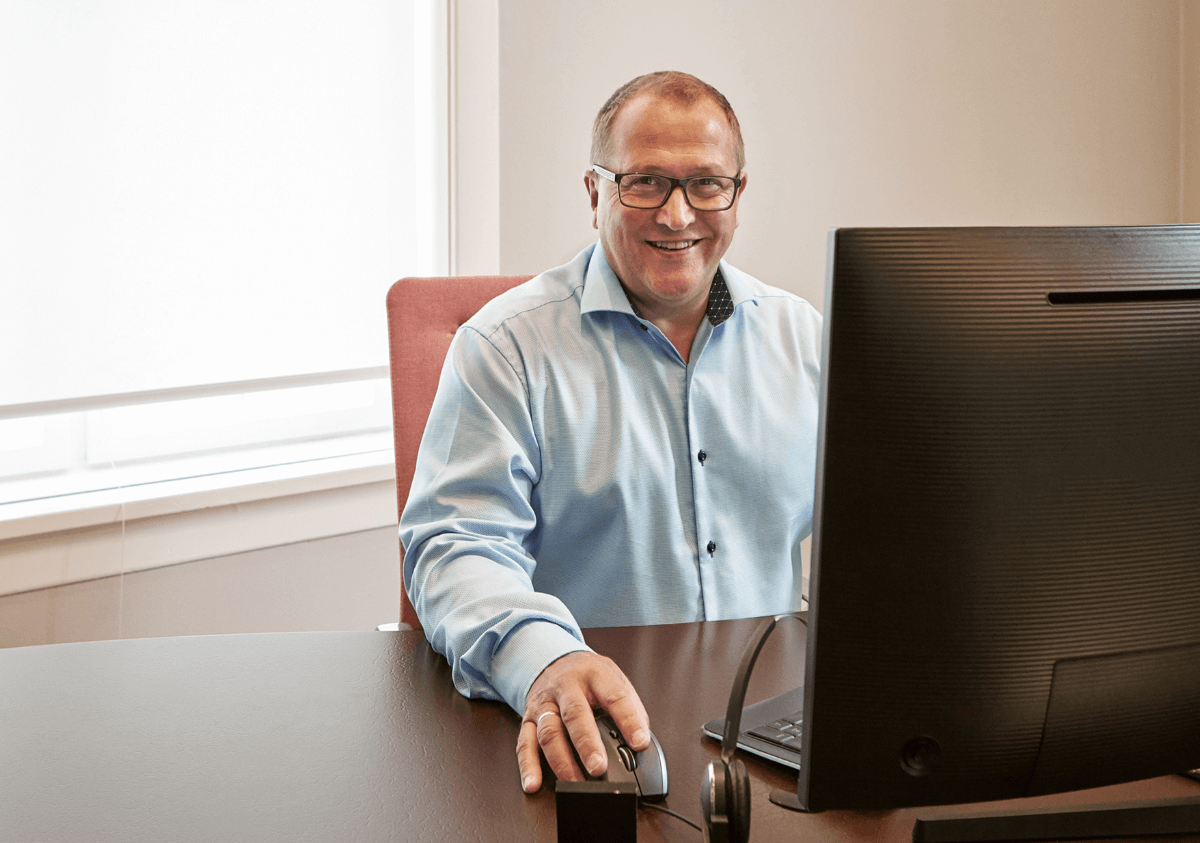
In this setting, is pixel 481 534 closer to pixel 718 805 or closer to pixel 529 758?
pixel 529 758

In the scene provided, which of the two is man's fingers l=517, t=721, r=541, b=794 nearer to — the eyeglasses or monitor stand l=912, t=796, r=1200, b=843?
monitor stand l=912, t=796, r=1200, b=843

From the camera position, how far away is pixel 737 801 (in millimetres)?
647

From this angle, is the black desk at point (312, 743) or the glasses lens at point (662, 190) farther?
the glasses lens at point (662, 190)

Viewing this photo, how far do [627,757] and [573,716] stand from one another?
2.3 inches

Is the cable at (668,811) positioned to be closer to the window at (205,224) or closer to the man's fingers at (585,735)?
the man's fingers at (585,735)

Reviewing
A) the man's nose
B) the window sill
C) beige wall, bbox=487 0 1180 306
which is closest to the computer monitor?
the man's nose

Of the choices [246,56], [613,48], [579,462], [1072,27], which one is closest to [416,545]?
[579,462]

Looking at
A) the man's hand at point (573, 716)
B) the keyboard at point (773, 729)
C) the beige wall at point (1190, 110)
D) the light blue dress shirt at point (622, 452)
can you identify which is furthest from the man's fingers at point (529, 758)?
the beige wall at point (1190, 110)

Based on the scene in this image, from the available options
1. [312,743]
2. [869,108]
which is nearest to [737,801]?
[312,743]

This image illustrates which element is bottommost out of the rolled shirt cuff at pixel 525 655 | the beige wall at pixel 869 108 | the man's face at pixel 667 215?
the rolled shirt cuff at pixel 525 655

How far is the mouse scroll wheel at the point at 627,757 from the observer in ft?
2.56

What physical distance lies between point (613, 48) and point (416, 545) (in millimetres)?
1646

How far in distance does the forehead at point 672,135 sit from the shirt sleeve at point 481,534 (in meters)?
0.34

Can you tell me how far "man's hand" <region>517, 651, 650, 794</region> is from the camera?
0.78m
